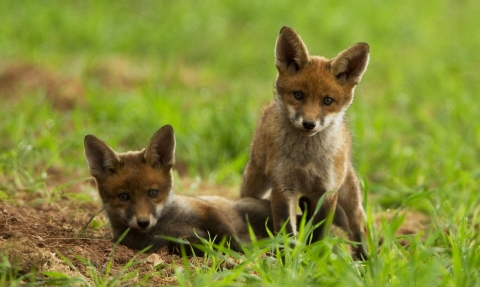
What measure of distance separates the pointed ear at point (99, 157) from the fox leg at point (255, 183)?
3.98 ft

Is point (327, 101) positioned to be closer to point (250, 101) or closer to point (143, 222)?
point (143, 222)

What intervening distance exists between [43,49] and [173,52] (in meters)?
2.29

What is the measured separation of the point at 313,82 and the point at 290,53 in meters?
0.37

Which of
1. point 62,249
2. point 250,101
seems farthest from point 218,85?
point 62,249

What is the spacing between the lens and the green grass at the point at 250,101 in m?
4.73

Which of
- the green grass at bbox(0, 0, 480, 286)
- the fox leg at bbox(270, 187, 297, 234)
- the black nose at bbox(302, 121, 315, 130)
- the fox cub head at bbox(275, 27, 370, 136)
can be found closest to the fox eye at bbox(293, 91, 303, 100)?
the fox cub head at bbox(275, 27, 370, 136)

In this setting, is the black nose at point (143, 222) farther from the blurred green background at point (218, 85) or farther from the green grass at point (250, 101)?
the blurred green background at point (218, 85)

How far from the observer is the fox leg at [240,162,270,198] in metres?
6.00

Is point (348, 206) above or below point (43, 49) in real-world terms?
below

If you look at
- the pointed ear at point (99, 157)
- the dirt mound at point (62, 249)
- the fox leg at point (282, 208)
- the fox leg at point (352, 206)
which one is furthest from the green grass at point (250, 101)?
the pointed ear at point (99, 157)

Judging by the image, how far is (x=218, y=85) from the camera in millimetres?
11938

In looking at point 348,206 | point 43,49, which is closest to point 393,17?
point 43,49

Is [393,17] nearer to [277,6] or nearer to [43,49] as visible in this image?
[277,6]

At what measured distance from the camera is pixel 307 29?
1464 cm
